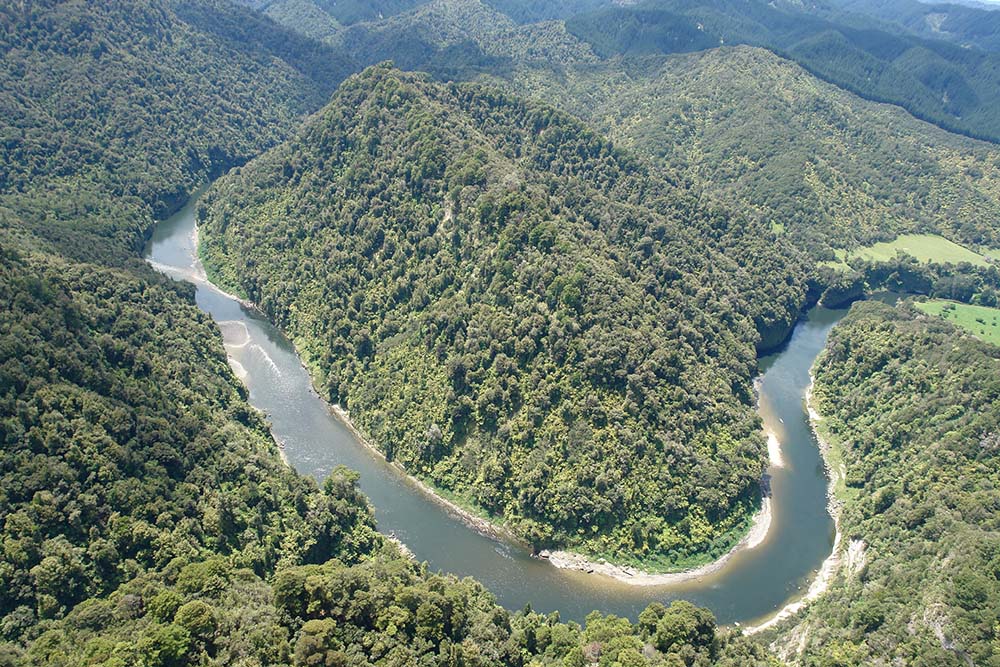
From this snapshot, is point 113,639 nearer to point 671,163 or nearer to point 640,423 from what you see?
point 640,423

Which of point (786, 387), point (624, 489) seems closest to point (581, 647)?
point (624, 489)

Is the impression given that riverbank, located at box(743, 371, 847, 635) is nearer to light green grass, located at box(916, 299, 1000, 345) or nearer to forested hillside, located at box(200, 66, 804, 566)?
forested hillside, located at box(200, 66, 804, 566)

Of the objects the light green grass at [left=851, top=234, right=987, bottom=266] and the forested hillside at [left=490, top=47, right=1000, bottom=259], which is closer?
the light green grass at [left=851, top=234, right=987, bottom=266]

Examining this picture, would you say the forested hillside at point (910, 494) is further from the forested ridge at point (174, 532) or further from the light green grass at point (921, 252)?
the light green grass at point (921, 252)

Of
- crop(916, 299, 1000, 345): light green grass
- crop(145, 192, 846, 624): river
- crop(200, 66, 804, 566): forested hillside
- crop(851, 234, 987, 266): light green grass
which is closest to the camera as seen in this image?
crop(145, 192, 846, 624): river

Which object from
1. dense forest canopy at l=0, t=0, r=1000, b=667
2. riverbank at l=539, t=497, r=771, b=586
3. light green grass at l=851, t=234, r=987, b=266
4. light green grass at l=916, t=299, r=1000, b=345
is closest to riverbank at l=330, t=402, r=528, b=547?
dense forest canopy at l=0, t=0, r=1000, b=667

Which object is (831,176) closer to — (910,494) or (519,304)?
→ (910,494)

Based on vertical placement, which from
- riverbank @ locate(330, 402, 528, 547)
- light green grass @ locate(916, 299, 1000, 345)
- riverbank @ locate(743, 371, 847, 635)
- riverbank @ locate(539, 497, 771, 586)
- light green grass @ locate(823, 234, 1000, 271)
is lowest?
riverbank @ locate(330, 402, 528, 547)

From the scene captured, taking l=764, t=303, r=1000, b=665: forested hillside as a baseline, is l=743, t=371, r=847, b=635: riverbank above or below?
below
